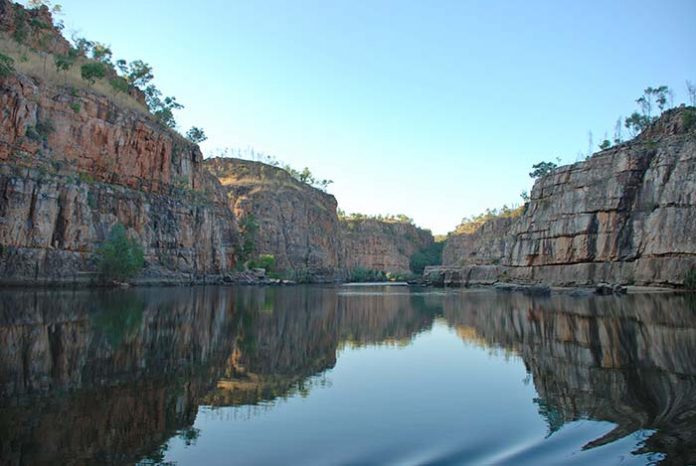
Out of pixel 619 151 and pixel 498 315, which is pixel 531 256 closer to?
pixel 619 151

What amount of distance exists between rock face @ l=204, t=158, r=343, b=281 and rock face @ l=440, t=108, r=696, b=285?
57.5 metres

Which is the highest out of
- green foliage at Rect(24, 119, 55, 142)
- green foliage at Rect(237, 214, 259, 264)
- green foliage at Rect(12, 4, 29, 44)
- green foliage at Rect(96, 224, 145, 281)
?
green foliage at Rect(12, 4, 29, 44)

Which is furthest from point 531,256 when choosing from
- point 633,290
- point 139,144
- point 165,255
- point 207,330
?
point 207,330

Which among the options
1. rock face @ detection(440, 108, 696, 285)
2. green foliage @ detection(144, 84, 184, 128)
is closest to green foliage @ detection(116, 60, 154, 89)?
green foliage @ detection(144, 84, 184, 128)

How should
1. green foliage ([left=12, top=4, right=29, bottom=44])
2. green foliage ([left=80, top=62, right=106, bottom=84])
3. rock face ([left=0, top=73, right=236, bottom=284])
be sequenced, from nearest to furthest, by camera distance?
rock face ([left=0, top=73, right=236, bottom=284]), green foliage ([left=12, top=4, right=29, bottom=44]), green foliage ([left=80, top=62, right=106, bottom=84])

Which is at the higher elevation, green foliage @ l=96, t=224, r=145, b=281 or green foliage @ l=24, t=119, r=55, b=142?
green foliage @ l=24, t=119, r=55, b=142

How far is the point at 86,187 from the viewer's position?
61.2 m

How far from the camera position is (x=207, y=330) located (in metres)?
21.6

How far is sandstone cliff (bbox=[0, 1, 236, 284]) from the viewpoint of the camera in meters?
51.7

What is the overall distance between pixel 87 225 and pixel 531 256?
62.8 meters

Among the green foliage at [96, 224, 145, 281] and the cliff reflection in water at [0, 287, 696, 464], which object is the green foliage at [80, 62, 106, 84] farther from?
the cliff reflection in water at [0, 287, 696, 464]

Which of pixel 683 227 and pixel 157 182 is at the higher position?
pixel 157 182

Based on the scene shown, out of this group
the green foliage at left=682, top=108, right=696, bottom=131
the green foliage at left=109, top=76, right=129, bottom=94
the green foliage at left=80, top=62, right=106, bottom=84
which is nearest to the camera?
the green foliage at left=80, top=62, right=106, bottom=84

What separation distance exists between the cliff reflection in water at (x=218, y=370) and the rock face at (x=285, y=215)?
10277 cm
